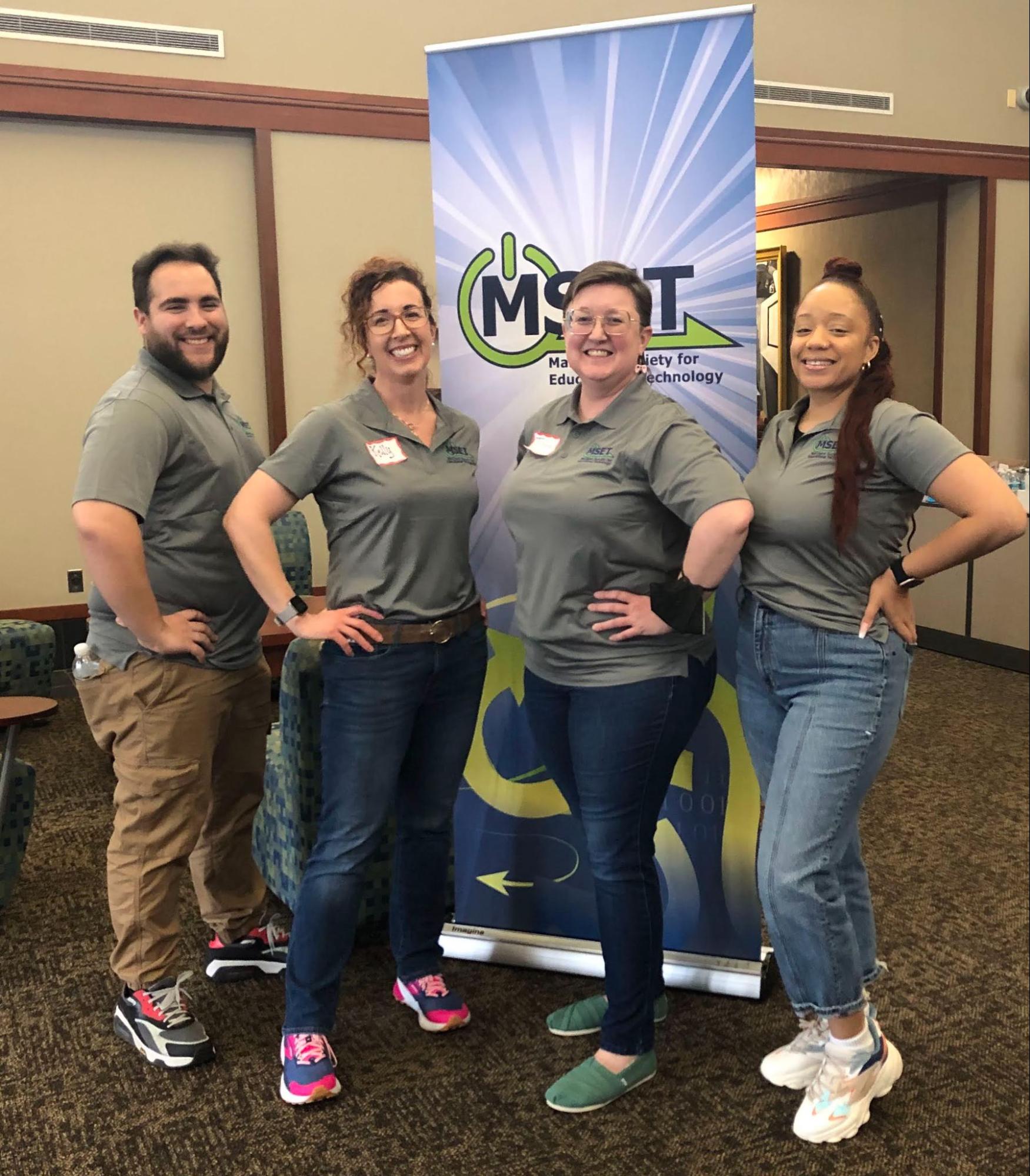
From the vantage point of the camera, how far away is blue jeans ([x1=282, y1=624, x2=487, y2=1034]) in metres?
1.99

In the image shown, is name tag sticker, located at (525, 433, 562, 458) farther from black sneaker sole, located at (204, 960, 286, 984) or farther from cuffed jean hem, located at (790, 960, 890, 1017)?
black sneaker sole, located at (204, 960, 286, 984)

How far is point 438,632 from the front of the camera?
202 centimetres

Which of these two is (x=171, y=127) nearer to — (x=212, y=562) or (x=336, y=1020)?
(x=212, y=562)

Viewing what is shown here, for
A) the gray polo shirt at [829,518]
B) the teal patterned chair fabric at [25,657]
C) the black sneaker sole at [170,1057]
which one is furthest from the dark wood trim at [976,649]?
the black sneaker sole at [170,1057]

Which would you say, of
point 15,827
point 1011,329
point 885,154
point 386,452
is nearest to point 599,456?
point 386,452

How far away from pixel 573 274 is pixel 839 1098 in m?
1.68

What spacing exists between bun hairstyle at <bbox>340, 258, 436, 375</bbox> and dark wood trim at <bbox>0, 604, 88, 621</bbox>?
140 inches

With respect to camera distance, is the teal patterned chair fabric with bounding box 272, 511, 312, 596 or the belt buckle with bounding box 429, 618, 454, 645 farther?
the teal patterned chair fabric with bounding box 272, 511, 312, 596

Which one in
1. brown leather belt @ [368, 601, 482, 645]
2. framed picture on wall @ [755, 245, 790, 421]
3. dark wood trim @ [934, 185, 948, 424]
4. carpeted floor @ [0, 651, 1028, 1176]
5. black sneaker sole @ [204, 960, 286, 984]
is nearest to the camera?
carpeted floor @ [0, 651, 1028, 1176]

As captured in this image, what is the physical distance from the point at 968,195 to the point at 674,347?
545cm

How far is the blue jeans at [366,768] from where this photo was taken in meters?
1.99

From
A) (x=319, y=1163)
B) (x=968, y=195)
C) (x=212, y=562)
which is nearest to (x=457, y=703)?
(x=212, y=562)

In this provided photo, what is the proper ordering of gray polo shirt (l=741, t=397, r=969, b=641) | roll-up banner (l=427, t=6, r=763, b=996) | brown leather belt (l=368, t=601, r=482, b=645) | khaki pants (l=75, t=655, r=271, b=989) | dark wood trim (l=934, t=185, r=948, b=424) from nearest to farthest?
1. gray polo shirt (l=741, t=397, r=969, b=641)
2. brown leather belt (l=368, t=601, r=482, b=645)
3. khaki pants (l=75, t=655, r=271, b=989)
4. roll-up banner (l=427, t=6, r=763, b=996)
5. dark wood trim (l=934, t=185, r=948, b=424)

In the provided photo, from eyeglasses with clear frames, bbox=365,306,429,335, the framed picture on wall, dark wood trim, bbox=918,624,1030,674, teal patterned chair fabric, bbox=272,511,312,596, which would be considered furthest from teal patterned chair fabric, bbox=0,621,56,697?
the framed picture on wall
